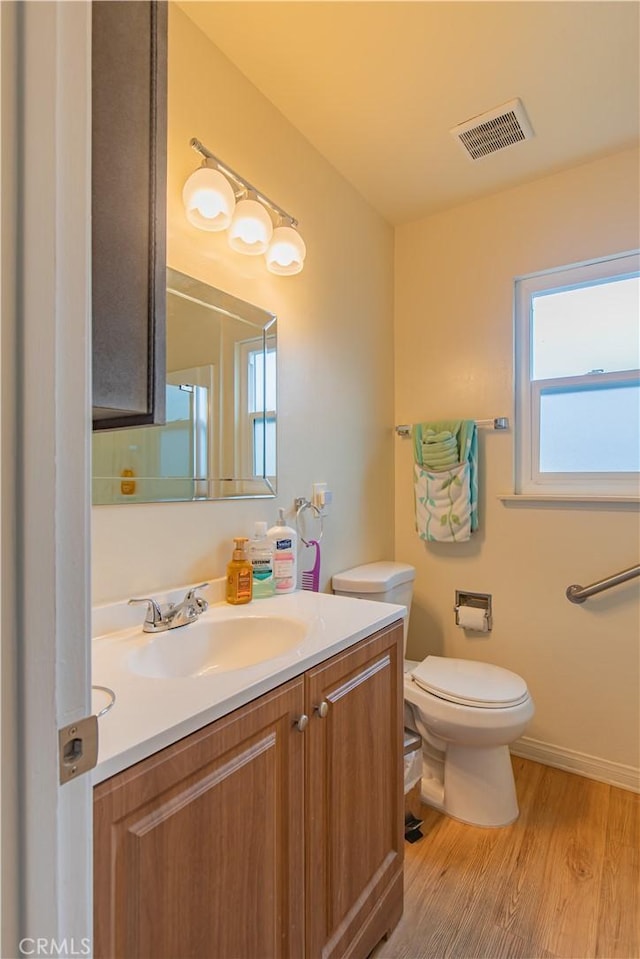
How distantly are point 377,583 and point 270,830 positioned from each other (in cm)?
103

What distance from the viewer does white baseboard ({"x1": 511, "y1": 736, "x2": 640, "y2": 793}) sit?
5.74 feet

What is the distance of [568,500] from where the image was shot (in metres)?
1.87

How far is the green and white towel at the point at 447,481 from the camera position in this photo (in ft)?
6.63

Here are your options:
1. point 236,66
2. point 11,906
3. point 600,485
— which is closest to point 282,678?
point 11,906

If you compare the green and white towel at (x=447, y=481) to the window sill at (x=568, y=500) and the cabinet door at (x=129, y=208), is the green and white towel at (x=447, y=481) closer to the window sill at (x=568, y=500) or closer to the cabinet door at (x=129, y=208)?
the window sill at (x=568, y=500)

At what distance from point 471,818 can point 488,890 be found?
268mm

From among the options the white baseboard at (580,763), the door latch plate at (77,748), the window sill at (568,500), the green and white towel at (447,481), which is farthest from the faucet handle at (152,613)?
the white baseboard at (580,763)

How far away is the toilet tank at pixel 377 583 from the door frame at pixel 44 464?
138cm

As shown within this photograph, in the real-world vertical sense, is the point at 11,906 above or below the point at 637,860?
above

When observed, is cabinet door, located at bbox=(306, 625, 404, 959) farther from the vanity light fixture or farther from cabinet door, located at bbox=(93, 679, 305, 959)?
the vanity light fixture

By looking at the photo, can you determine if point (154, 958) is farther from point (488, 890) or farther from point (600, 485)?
point (600, 485)

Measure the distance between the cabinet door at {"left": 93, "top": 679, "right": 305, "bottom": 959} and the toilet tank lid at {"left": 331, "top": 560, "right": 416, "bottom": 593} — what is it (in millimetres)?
910

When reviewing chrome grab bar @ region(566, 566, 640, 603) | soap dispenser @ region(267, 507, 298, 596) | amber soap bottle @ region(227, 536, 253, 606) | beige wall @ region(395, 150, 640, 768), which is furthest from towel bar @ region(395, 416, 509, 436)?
amber soap bottle @ region(227, 536, 253, 606)

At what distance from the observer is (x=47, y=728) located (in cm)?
40
